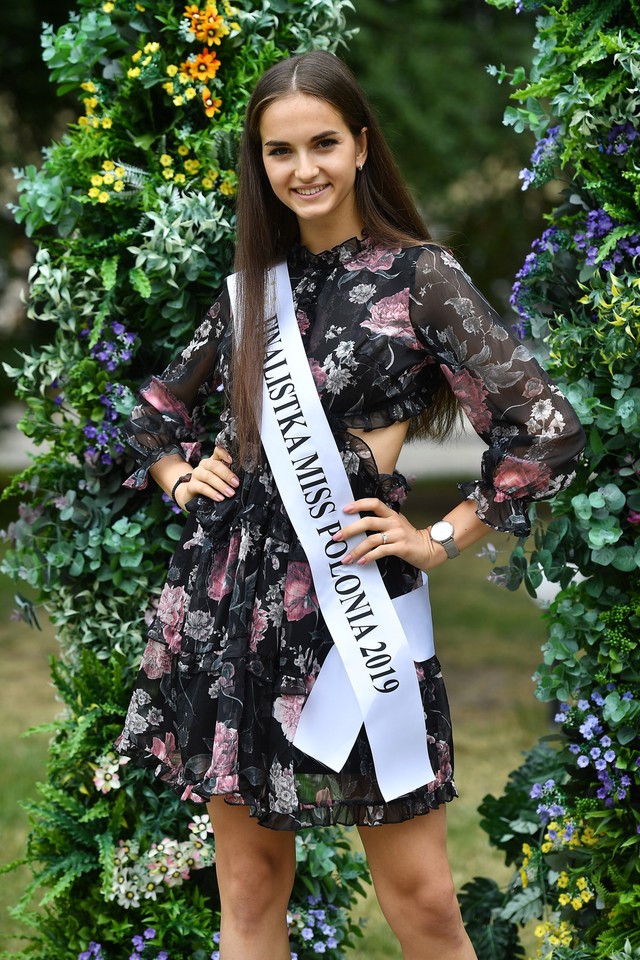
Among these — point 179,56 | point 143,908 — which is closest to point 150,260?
point 179,56

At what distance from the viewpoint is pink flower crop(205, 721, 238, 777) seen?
1.94 m

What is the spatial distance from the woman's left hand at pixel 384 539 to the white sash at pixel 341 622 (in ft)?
0.08

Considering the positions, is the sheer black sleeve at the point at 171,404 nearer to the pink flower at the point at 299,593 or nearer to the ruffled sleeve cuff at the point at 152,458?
the ruffled sleeve cuff at the point at 152,458

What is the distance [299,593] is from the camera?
200cm

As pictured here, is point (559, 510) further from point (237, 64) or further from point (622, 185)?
point (237, 64)

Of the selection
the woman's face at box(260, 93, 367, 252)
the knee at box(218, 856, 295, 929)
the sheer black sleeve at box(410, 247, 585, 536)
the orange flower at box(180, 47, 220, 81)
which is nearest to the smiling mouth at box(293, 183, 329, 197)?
the woman's face at box(260, 93, 367, 252)

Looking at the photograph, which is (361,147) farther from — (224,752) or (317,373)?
(224,752)

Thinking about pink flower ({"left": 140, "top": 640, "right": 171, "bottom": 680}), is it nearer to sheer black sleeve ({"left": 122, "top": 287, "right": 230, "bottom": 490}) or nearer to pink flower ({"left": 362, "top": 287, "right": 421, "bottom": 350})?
sheer black sleeve ({"left": 122, "top": 287, "right": 230, "bottom": 490})

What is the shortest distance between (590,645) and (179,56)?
1.59 m

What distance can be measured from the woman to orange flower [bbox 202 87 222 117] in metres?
0.47

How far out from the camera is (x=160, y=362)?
2.77 m

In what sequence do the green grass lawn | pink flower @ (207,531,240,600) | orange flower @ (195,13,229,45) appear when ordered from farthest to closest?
the green grass lawn, orange flower @ (195,13,229,45), pink flower @ (207,531,240,600)

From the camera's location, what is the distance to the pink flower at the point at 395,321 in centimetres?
196

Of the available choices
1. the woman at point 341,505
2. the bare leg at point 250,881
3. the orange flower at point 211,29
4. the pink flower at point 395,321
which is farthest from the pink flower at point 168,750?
the orange flower at point 211,29
